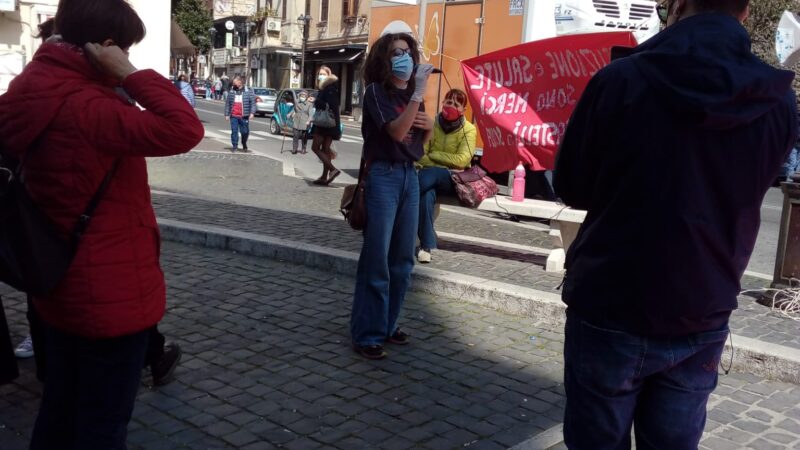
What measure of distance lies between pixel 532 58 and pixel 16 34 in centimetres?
1185

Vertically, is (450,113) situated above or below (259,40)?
below

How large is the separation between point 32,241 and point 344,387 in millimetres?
2058

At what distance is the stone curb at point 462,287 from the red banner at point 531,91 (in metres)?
1.76

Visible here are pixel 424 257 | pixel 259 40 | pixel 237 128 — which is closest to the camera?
pixel 424 257

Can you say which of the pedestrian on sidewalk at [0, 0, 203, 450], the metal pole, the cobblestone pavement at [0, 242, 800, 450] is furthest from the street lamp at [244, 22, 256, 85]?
the pedestrian on sidewalk at [0, 0, 203, 450]

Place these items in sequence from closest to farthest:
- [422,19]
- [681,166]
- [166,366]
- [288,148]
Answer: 1. [681,166]
2. [166,366]
3. [422,19]
4. [288,148]

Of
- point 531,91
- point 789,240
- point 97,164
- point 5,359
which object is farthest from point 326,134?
point 97,164

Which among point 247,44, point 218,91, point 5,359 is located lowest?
point 5,359

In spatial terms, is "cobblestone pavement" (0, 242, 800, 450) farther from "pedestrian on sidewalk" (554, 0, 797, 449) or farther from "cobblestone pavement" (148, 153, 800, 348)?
"pedestrian on sidewalk" (554, 0, 797, 449)

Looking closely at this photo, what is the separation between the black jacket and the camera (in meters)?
1.86

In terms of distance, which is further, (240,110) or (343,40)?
(343,40)

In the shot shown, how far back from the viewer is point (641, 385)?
206cm

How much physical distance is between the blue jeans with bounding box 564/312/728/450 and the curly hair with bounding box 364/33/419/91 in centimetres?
239

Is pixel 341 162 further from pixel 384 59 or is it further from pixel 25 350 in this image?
pixel 25 350
